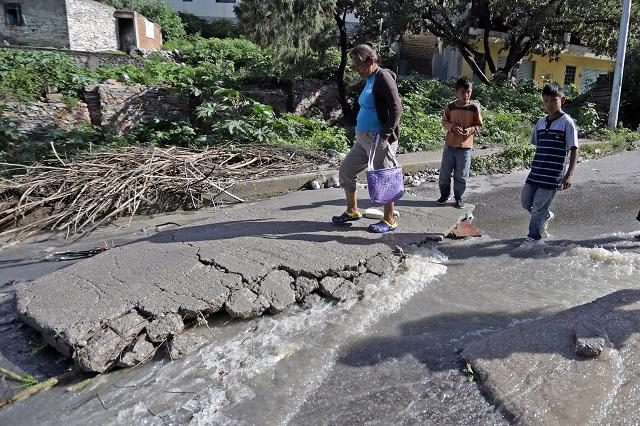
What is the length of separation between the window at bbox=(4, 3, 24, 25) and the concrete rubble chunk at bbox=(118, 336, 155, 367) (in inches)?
982

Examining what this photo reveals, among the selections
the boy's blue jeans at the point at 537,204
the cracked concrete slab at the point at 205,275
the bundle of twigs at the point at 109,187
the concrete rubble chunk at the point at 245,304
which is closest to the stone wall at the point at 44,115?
the bundle of twigs at the point at 109,187

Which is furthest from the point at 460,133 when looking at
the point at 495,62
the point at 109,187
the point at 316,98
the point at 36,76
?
the point at 495,62

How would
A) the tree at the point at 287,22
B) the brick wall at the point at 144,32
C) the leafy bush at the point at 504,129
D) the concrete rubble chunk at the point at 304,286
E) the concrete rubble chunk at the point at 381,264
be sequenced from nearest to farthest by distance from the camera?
the concrete rubble chunk at the point at 304,286
the concrete rubble chunk at the point at 381,264
the leafy bush at the point at 504,129
the tree at the point at 287,22
the brick wall at the point at 144,32

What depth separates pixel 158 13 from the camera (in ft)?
90.4

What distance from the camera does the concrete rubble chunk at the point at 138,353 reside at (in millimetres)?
2855

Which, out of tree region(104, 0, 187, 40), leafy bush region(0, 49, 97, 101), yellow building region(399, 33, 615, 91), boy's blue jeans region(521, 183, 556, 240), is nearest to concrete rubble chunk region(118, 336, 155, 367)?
boy's blue jeans region(521, 183, 556, 240)

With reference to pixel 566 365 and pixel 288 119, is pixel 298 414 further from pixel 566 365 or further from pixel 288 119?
pixel 288 119

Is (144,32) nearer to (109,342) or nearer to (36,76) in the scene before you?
(36,76)

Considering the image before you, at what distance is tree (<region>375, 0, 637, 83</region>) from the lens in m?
15.0

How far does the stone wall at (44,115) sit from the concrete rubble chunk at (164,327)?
28.2 ft

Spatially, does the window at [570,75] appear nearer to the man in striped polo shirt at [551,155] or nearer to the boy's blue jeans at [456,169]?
the boy's blue jeans at [456,169]

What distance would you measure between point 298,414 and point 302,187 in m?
4.84

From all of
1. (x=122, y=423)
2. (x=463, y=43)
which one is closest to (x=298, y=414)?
(x=122, y=423)

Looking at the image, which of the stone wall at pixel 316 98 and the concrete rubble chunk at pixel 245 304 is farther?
the stone wall at pixel 316 98
